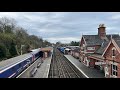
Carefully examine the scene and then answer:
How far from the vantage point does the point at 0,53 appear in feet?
44.8

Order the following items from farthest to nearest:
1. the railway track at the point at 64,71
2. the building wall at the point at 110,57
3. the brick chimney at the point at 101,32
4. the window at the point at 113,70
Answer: the brick chimney at the point at 101,32, the railway track at the point at 64,71, the window at the point at 113,70, the building wall at the point at 110,57

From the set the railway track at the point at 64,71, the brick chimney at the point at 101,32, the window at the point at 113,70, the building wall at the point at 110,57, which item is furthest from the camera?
the brick chimney at the point at 101,32

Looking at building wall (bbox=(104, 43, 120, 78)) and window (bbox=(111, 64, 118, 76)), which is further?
window (bbox=(111, 64, 118, 76))

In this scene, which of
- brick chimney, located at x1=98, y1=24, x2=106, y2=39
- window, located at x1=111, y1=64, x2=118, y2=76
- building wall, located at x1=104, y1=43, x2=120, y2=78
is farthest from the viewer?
brick chimney, located at x1=98, y1=24, x2=106, y2=39

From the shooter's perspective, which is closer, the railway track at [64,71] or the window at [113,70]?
the window at [113,70]

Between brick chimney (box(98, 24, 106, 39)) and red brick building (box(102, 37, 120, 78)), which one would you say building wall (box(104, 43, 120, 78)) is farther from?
brick chimney (box(98, 24, 106, 39))

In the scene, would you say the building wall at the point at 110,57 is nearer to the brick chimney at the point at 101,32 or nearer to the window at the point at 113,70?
the window at the point at 113,70

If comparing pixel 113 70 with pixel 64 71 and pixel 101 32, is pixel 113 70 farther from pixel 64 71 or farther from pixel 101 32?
pixel 64 71

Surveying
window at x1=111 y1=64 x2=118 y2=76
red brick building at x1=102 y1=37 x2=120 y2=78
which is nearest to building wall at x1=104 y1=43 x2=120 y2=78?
red brick building at x1=102 y1=37 x2=120 y2=78

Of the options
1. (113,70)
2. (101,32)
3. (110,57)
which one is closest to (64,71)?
(101,32)

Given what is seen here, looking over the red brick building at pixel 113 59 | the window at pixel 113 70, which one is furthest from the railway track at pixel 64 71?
the window at pixel 113 70


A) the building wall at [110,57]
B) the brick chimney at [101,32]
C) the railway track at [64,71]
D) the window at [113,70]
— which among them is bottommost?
the railway track at [64,71]

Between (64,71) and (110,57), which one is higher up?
(110,57)
